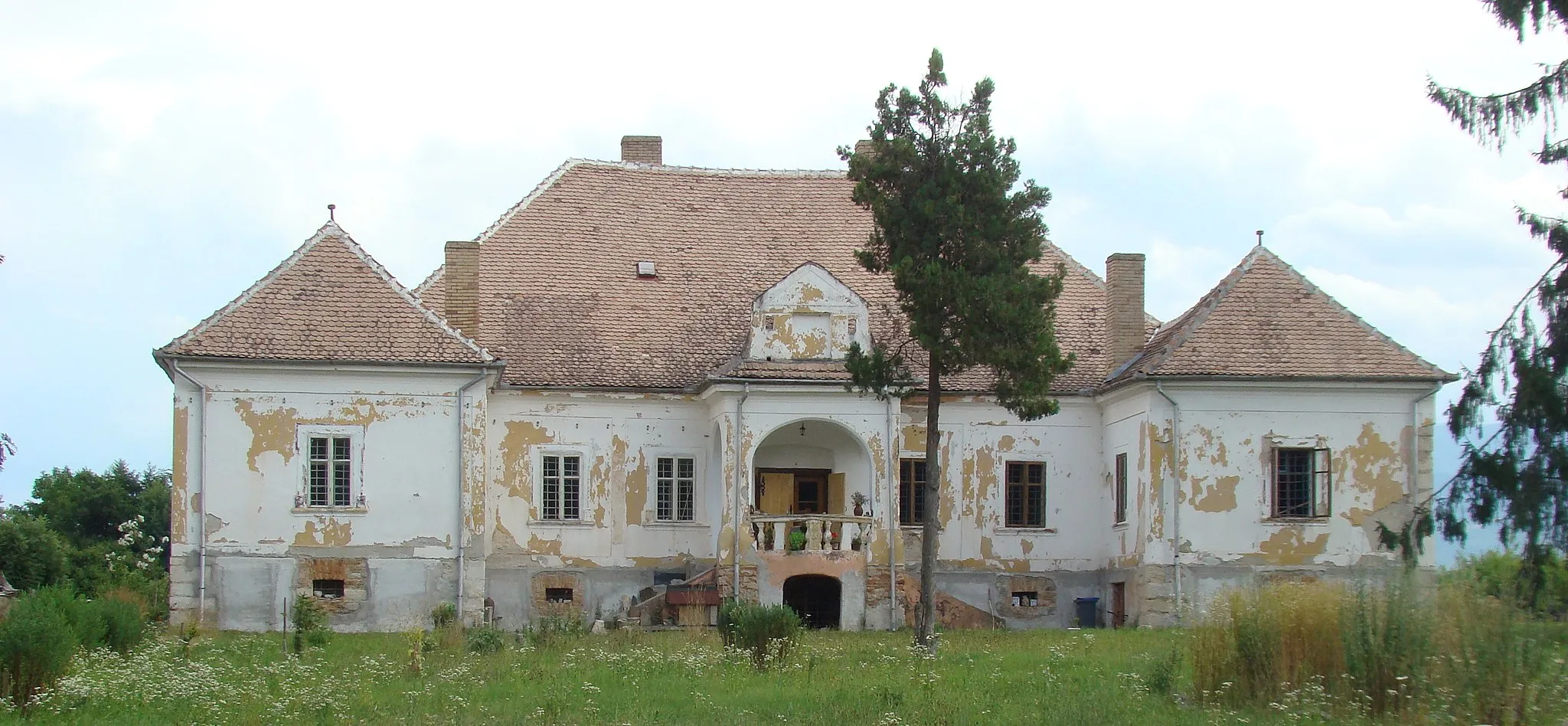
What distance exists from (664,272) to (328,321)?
24.9 ft

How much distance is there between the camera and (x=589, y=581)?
106ft

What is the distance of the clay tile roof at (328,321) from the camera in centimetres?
2970

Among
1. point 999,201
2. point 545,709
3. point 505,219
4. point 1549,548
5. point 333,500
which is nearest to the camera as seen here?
point 1549,548

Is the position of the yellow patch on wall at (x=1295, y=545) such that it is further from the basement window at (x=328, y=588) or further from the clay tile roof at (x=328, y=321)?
the basement window at (x=328, y=588)

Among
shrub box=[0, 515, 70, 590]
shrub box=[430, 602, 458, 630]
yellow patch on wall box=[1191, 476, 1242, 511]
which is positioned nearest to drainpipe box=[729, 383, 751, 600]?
shrub box=[430, 602, 458, 630]

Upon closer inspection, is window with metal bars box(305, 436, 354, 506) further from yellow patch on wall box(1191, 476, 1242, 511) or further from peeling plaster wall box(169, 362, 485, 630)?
yellow patch on wall box(1191, 476, 1242, 511)

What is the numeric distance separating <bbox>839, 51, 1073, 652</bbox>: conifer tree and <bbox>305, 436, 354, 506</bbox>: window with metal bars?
10960 mm

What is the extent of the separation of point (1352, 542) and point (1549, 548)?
16.4m

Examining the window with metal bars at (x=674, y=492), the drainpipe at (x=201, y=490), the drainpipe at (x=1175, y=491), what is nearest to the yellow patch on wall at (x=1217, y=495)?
the drainpipe at (x=1175, y=491)

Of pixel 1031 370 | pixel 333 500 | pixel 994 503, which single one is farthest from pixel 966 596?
pixel 333 500

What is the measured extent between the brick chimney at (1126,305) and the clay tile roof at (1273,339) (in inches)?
23.8

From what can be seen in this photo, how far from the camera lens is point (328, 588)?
29750 millimetres

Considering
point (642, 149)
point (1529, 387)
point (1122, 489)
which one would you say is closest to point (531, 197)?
point (642, 149)

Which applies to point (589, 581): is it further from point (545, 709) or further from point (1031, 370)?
point (545, 709)
